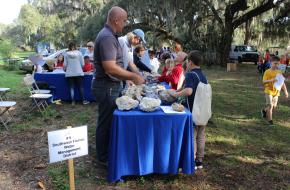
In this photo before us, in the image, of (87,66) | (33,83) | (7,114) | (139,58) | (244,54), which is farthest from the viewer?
(244,54)

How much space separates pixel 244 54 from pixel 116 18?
87.4 feet

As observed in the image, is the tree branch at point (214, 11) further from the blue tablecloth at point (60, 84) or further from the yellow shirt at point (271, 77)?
the yellow shirt at point (271, 77)

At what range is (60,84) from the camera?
31.7 feet

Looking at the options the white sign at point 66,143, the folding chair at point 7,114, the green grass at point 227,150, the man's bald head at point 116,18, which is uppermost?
the man's bald head at point 116,18

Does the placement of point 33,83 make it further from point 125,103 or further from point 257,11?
point 257,11

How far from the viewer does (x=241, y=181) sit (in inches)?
180

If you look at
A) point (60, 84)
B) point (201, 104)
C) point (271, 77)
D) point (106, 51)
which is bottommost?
point (60, 84)

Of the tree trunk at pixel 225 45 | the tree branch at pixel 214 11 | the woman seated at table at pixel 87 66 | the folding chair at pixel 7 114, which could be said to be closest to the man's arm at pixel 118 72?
the folding chair at pixel 7 114

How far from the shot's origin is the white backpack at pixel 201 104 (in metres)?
4.52

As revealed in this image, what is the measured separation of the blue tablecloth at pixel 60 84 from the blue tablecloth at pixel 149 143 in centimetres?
541

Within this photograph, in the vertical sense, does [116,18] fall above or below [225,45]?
above

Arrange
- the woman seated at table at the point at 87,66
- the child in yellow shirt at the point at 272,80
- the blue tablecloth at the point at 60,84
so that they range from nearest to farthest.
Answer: the child in yellow shirt at the point at 272,80, the blue tablecloth at the point at 60,84, the woman seated at table at the point at 87,66

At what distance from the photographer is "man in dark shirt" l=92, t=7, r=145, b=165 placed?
4.09 metres

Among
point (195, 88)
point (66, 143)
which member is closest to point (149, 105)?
point (195, 88)
